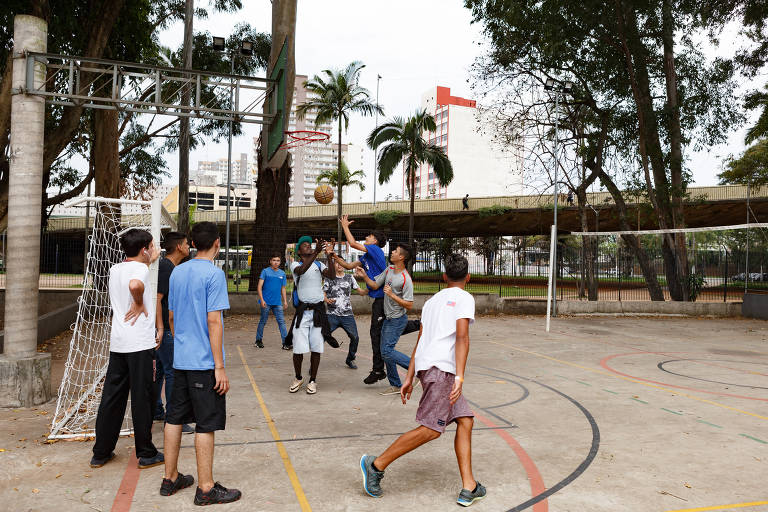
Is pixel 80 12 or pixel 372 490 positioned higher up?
pixel 80 12

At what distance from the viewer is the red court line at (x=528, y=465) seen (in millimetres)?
3695

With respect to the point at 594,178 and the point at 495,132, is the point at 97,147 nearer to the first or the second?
the point at 495,132

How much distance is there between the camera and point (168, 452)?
12.1 feet

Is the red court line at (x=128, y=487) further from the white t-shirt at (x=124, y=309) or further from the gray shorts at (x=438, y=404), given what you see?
the gray shorts at (x=438, y=404)

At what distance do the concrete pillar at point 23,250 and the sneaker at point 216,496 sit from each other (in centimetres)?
349

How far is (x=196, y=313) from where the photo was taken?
3629mm

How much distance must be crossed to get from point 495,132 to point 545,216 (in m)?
13.4

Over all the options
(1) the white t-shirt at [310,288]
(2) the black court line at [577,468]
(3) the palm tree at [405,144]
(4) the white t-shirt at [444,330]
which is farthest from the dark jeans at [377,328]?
(3) the palm tree at [405,144]

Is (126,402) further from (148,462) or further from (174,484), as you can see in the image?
(174,484)

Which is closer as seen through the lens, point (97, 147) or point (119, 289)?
point (119, 289)

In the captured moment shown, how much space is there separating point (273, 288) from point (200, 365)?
269 inches

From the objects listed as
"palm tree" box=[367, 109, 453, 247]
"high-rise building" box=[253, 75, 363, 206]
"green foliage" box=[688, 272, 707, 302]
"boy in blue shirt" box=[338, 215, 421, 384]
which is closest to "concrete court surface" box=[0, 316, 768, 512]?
"boy in blue shirt" box=[338, 215, 421, 384]

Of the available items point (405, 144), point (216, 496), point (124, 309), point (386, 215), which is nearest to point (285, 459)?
point (216, 496)

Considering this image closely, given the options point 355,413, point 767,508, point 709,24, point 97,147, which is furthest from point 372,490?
point 709,24
